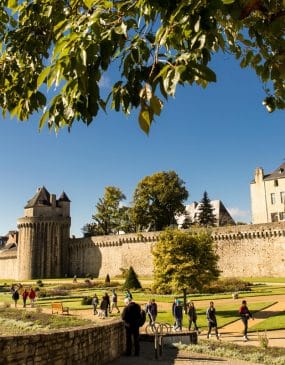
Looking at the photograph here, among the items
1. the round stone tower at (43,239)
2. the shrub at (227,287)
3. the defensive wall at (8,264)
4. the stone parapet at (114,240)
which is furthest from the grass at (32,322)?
the defensive wall at (8,264)

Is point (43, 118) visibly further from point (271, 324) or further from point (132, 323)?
point (271, 324)

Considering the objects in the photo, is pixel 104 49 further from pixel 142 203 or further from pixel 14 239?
pixel 14 239

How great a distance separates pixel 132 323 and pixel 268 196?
48305 millimetres

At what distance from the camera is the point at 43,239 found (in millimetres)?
63438

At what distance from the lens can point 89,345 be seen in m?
9.18

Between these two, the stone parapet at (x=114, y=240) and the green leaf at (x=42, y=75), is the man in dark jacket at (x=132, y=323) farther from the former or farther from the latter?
the stone parapet at (x=114, y=240)

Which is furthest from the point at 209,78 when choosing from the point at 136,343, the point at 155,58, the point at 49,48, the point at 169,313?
the point at 169,313

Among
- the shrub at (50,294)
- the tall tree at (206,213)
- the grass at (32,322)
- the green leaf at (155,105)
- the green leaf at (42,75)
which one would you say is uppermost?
the tall tree at (206,213)

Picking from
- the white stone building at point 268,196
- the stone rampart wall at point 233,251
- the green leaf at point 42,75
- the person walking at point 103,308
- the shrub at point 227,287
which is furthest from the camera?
the white stone building at point 268,196

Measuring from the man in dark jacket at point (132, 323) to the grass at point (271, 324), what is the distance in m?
7.04

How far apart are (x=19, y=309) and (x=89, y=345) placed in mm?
17892

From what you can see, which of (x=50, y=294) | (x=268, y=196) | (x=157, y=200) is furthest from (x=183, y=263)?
(x=157, y=200)

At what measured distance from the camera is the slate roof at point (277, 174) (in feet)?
184

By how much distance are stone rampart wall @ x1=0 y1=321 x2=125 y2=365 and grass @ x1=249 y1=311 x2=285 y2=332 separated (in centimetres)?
771
